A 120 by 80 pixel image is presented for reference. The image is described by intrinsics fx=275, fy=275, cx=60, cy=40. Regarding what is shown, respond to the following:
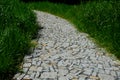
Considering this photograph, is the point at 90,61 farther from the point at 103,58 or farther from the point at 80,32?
the point at 80,32

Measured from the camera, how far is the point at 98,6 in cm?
1300

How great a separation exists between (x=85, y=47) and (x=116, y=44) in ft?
3.55

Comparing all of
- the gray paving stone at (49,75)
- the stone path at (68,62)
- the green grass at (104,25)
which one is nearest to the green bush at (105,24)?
the green grass at (104,25)

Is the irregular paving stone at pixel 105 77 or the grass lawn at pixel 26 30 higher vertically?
the grass lawn at pixel 26 30

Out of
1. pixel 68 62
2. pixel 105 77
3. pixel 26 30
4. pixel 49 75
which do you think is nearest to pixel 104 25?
pixel 26 30

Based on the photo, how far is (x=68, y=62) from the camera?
25.3 feet

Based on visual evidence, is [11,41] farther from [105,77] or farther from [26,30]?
[105,77]

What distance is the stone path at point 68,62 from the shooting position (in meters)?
6.75

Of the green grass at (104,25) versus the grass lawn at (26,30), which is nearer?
A: the grass lawn at (26,30)

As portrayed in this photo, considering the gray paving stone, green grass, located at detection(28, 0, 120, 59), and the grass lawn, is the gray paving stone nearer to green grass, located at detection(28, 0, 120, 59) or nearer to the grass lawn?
the grass lawn

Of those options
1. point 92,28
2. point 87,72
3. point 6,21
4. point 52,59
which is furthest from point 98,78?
point 92,28

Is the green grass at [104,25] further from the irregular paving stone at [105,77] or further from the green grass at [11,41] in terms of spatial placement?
the green grass at [11,41]

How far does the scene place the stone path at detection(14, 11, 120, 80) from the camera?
22.1ft

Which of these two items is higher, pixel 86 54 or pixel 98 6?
A: pixel 98 6
